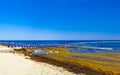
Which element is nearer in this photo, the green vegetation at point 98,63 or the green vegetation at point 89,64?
the green vegetation at point 89,64

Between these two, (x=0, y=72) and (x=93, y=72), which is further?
(x=93, y=72)

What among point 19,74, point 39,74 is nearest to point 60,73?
point 39,74

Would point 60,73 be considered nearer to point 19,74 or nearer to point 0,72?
point 19,74

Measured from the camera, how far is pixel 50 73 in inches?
670

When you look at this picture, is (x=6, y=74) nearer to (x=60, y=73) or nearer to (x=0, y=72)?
(x=0, y=72)

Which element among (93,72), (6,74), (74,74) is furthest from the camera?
(93,72)

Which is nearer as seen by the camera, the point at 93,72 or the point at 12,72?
the point at 12,72

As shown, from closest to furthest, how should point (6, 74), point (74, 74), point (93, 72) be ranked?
point (6, 74), point (74, 74), point (93, 72)

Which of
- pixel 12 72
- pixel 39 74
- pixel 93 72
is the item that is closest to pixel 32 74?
pixel 39 74

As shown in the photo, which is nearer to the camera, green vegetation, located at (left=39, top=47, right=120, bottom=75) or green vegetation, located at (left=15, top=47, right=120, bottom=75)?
green vegetation, located at (left=15, top=47, right=120, bottom=75)

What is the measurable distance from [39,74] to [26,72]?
1.17 metres

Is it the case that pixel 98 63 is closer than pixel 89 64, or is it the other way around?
pixel 89 64

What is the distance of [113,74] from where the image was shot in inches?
714

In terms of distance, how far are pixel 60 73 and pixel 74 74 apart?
1.03 meters
